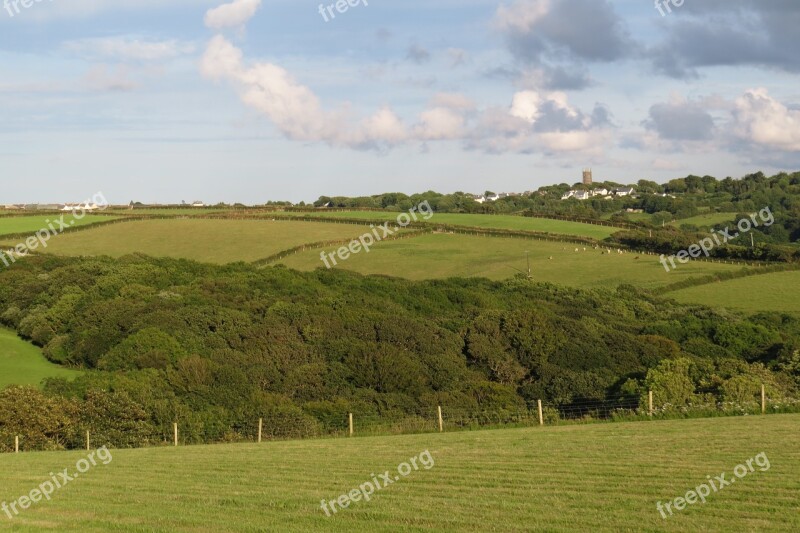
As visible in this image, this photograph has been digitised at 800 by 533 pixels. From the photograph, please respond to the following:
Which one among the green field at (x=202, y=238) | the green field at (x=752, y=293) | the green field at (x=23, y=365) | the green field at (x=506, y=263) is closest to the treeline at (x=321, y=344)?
the green field at (x=23, y=365)

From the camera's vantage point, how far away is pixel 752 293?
3142 inches

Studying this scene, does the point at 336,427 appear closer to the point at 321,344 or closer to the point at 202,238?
the point at 321,344

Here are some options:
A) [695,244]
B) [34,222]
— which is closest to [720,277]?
[695,244]

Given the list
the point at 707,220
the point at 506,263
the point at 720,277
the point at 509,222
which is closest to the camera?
the point at 720,277

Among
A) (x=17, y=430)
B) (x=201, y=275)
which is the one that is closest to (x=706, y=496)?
(x=17, y=430)

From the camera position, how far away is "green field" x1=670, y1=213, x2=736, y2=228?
16350cm

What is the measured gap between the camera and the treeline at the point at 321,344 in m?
41.4

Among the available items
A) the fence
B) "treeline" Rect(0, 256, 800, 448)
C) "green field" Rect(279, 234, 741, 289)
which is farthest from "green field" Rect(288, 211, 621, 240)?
the fence

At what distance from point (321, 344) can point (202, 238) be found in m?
50.1

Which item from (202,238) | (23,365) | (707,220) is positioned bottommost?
(23,365)

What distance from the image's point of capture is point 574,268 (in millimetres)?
92188

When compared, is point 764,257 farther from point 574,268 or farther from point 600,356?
point 600,356

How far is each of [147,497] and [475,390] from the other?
3479 cm

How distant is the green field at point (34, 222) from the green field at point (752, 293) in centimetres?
6911
